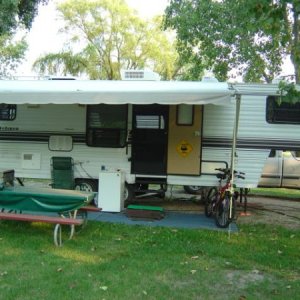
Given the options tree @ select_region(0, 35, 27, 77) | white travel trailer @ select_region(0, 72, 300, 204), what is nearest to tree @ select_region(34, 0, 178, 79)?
tree @ select_region(0, 35, 27, 77)

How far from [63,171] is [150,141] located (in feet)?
5.96

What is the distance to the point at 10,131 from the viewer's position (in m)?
10.0

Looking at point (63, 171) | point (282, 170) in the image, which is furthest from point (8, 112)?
point (282, 170)

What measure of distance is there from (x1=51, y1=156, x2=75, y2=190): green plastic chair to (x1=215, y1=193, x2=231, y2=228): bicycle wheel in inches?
124

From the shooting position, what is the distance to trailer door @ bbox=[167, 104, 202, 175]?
365 inches

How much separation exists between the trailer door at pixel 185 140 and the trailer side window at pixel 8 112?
10.7 ft

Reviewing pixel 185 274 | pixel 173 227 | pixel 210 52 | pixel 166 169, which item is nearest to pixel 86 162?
pixel 166 169

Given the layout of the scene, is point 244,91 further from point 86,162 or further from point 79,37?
point 79,37

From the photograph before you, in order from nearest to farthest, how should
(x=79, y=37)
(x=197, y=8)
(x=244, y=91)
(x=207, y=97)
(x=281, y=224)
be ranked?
(x=207, y=97), (x=281, y=224), (x=244, y=91), (x=197, y=8), (x=79, y=37)

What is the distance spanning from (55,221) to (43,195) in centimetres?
56

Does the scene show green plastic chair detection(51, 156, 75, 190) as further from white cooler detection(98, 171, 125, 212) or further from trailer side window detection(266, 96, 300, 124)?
trailer side window detection(266, 96, 300, 124)

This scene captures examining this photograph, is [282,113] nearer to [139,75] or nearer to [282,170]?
[139,75]

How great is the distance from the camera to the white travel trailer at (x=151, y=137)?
30.0 ft

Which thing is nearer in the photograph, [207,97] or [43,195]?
[43,195]
